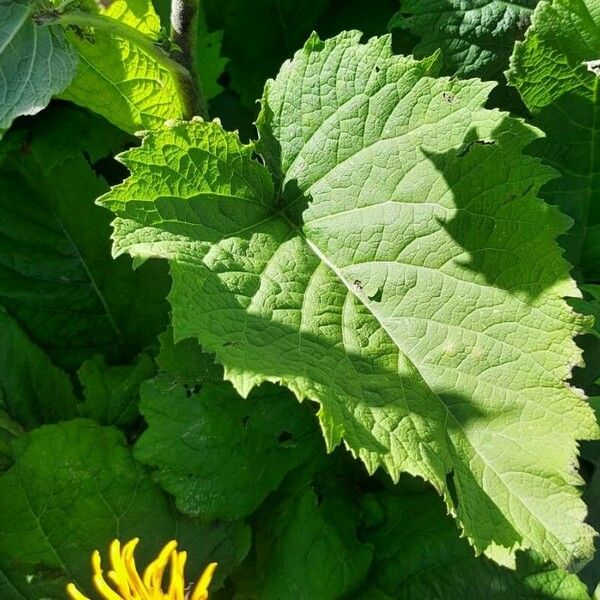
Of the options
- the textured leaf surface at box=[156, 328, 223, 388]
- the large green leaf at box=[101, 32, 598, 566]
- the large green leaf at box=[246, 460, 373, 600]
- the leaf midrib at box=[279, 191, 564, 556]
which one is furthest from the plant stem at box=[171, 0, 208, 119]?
the large green leaf at box=[246, 460, 373, 600]

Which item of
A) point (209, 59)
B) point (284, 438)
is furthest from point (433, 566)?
point (209, 59)

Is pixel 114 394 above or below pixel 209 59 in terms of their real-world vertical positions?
below

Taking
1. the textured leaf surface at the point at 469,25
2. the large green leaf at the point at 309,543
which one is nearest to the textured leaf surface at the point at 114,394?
the large green leaf at the point at 309,543

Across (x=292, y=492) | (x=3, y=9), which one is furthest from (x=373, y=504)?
(x=3, y=9)

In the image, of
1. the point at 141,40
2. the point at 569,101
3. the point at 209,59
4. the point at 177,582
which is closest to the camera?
the point at 177,582

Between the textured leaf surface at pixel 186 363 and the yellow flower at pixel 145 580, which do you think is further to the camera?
the textured leaf surface at pixel 186 363

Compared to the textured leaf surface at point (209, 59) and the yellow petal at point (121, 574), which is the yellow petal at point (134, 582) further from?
the textured leaf surface at point (209, 59)

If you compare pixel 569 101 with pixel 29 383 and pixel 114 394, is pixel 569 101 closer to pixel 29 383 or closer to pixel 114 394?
pixel 114 394
